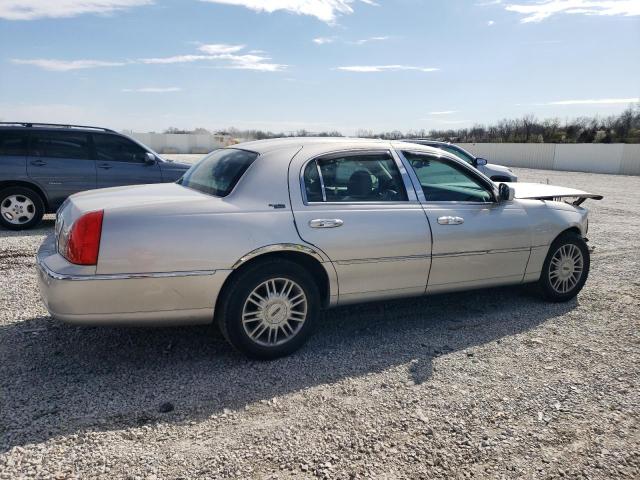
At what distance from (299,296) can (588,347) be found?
240 cm

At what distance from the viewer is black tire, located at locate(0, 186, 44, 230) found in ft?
28.1

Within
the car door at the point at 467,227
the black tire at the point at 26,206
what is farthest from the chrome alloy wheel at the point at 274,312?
the black tire at the point at 26,206

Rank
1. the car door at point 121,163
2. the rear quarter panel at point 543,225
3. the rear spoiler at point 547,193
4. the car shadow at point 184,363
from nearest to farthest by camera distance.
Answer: the car shadow at point 184,363 → the rear quarter panel at point 543,225 → the rear spoiler at point 547,193 → the car door at point 121,163

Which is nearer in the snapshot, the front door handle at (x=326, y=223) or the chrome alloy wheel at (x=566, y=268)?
the front door handle at (x=326, y=223)

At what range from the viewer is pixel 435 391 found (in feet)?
11.2

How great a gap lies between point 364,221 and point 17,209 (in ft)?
23.3

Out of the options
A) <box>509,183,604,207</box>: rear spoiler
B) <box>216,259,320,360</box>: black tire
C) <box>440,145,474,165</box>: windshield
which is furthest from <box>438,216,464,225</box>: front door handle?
<box>440,145,474,165</box>: windshield

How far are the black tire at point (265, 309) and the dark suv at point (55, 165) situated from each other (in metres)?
Answer: 6.49

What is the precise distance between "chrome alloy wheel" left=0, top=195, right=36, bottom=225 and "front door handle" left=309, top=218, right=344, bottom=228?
6.86 meters

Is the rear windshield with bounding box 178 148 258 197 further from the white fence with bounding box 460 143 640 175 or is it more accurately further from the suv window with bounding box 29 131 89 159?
the white fence with bounding box 460 143 640 175

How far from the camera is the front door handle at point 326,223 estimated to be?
12.4ft

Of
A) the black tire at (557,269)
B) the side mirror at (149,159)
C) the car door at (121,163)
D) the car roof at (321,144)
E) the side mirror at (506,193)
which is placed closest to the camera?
the car roof at (321,144)

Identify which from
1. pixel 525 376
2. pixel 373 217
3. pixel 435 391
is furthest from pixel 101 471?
pixel 525 376

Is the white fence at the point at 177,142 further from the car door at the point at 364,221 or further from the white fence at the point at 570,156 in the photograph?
the car door at the point at 364,221
